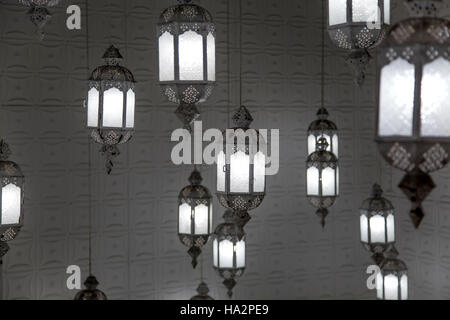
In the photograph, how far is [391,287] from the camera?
7.83 m

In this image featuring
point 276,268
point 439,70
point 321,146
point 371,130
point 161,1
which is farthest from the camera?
point 371,130

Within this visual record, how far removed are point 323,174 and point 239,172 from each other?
2.04m

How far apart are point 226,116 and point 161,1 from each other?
5.09 ft

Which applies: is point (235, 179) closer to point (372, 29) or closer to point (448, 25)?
point (372, 29)

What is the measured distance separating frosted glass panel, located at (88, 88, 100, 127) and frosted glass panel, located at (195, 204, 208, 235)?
1.54m

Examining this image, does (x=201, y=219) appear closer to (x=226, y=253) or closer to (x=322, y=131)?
(x=226, y=253)

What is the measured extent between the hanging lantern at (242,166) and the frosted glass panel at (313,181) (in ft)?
6.35

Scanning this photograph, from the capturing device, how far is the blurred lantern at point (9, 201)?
5172 millimetres

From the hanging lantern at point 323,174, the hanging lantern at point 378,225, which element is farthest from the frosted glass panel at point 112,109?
the hanging lantern at point 378,225

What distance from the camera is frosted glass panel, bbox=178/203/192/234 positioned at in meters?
6.48

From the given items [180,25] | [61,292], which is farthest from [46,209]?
[180,25]

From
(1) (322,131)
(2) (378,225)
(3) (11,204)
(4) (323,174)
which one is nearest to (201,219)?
(4) (323,174)

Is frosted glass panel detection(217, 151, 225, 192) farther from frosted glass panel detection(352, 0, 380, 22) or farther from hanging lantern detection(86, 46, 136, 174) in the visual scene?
frosted glass panel detection(352, 0, 380, 22)

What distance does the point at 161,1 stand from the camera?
8.45 m
